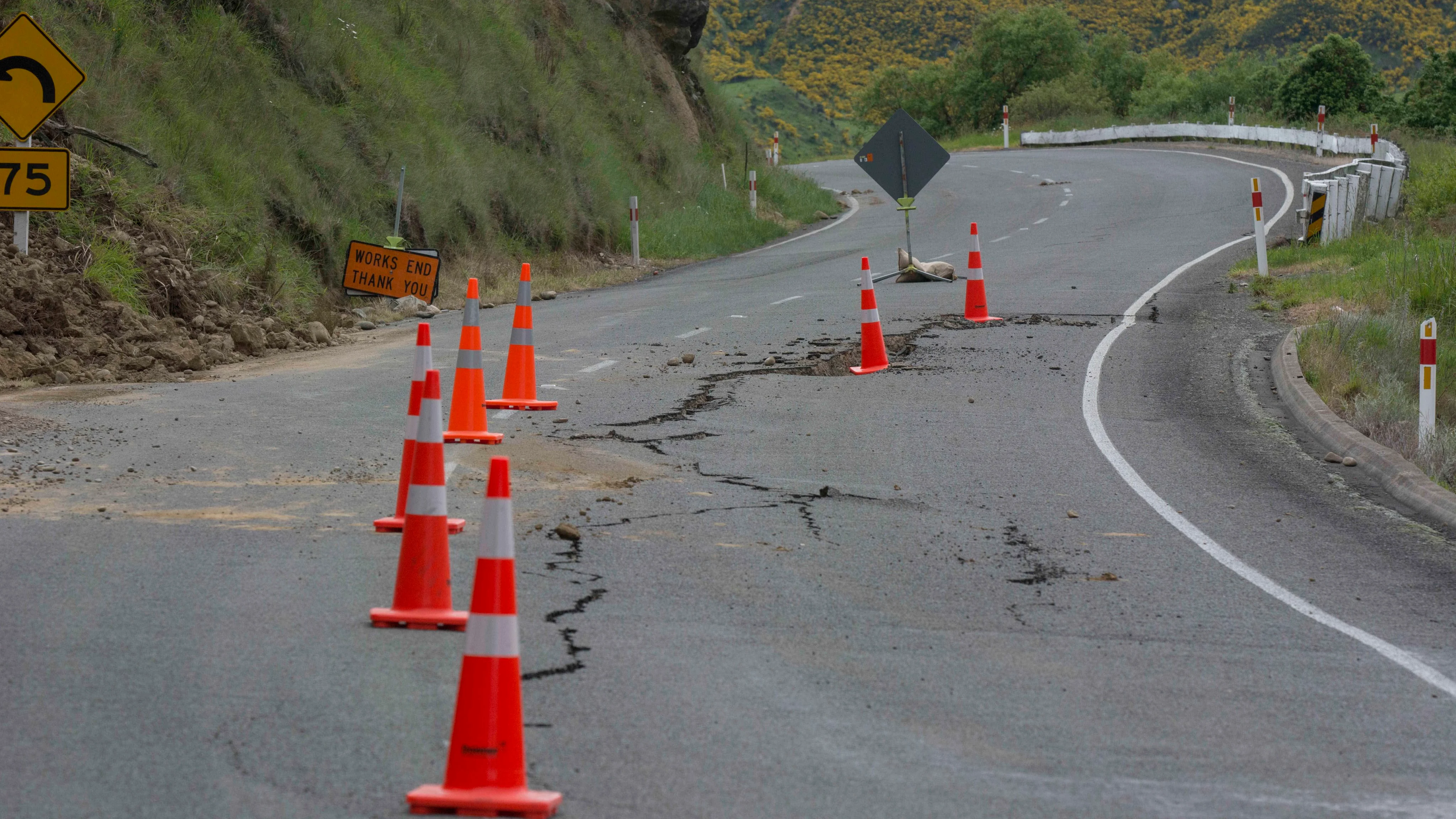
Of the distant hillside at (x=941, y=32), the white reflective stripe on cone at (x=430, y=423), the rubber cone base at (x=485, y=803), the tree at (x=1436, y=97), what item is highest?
the distant hillside at (x=941, y=32)

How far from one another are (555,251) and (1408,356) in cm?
1494

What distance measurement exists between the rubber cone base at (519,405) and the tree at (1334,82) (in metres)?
45.8

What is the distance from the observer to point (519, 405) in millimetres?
11117

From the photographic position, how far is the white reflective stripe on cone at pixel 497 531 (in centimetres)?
425

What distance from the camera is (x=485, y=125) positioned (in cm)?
2655

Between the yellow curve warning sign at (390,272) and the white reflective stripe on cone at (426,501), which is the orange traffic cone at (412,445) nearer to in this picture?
the white reflective stripe on cone at (426,501)

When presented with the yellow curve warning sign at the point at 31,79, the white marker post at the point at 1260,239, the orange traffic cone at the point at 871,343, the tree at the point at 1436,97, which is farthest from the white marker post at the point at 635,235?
the tree at the point at 1436,97

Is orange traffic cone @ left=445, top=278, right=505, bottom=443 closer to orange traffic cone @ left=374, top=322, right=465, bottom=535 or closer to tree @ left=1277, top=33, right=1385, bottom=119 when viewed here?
orange traffic cone @ left=374, top=322, right=465, bottom=535

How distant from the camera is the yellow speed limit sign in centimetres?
1232

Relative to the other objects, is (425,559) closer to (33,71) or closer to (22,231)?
(22,231)

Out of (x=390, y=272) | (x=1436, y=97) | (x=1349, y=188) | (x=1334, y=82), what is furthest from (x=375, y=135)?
(x=1334, y=82)

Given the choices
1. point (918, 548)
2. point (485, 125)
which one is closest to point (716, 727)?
point (918, 548)

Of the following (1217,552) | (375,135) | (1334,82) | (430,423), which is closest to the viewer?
(430,423)

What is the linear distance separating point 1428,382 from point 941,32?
102121 mm
